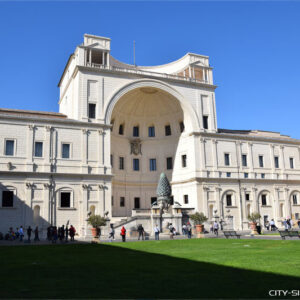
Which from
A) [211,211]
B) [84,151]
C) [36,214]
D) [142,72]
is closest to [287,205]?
[211,211]

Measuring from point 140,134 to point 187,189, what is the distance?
425 inches

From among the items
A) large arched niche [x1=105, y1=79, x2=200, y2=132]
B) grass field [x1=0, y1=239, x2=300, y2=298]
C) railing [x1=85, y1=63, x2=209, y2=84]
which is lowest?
grass field [x1=0, y1=239, x2=300, y2=298]

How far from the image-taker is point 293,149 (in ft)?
172

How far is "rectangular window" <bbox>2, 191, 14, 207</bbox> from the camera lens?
116 ft

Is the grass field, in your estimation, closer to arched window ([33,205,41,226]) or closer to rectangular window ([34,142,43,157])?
arched window ([33,205,41,226])

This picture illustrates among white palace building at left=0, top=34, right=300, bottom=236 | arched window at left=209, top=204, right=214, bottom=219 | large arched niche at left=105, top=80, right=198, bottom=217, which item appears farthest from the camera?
large arched niche at left=105, top=80, right=198, bottom=217

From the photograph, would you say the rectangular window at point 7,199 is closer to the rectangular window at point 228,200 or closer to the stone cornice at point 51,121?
the stone cornice at point 51,121

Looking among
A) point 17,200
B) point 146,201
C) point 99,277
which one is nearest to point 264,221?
point 146,201

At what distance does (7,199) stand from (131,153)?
18819 mm

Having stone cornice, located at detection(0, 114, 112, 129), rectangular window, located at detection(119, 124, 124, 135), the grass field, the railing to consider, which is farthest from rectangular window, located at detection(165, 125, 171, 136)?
the grass field

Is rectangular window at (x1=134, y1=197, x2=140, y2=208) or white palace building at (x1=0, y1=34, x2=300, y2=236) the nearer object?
white palace building at (x1=0, y1=34, x2=300, y2=236)

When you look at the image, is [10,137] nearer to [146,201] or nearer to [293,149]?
[146,201]

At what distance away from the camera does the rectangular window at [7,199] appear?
116 feet

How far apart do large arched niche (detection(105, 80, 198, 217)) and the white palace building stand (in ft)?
0.47
